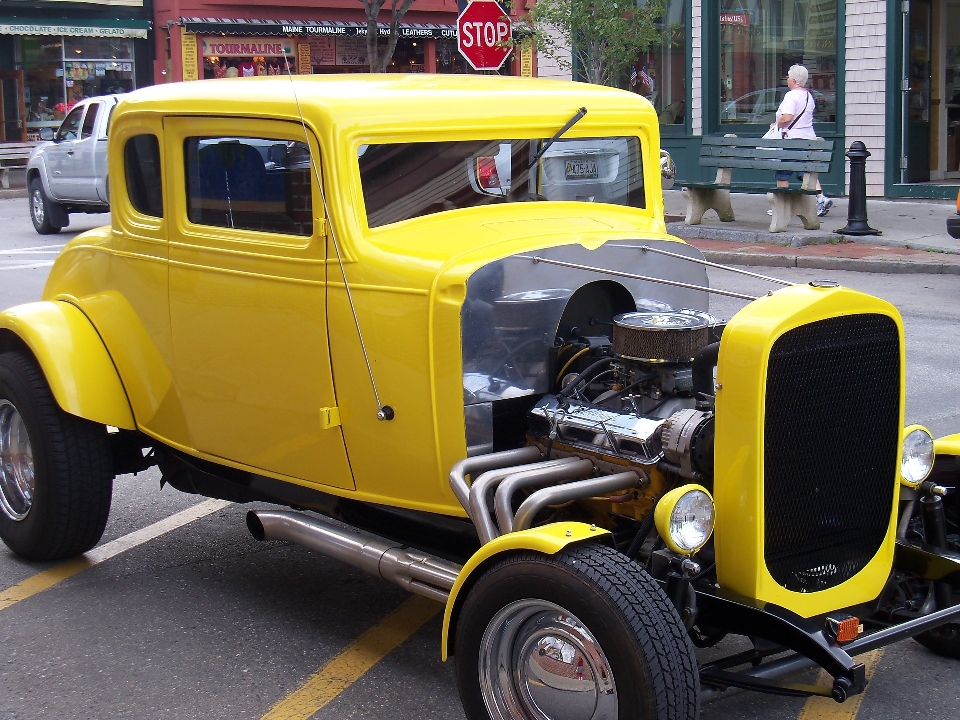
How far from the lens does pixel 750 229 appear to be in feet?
46.2

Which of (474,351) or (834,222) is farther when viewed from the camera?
(834,222)

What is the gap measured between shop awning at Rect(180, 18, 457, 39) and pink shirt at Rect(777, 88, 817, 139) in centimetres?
1675

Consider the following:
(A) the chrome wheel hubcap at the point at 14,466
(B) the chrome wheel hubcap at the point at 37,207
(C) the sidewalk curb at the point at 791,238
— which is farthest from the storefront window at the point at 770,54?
(A) the chrome wheel hubcap at the point at 14,466

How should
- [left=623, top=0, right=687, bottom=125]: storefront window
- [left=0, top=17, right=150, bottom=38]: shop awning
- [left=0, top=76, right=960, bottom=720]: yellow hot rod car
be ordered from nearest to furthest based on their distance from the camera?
[left=0, top=76, right=960, bottom=720]: yellow hot rod car → [left=623, top=0, right=687, bottom=125]: storefront window → [left=0, top=17, right=150, bottom=38]: shop awning

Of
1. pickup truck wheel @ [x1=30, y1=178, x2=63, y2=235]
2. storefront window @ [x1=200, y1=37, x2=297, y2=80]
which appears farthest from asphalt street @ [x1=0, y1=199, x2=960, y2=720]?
storefront window @ [x1=200, y1=37, x2=297, y2=80]

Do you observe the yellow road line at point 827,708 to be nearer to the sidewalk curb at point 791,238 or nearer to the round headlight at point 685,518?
the round headlight at point 685,518

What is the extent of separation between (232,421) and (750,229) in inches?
423

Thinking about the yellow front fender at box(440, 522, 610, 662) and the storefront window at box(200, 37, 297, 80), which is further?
the storefront window at box(200, 37, 297, 80)

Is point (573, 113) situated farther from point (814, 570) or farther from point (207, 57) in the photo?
point (207, 57)

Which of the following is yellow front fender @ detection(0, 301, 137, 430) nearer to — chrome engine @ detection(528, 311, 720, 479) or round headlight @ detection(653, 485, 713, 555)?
chrome engine @ detection(528, 311, 720, 479)

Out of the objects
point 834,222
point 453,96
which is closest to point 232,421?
point 453,96

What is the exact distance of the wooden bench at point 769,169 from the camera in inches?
530

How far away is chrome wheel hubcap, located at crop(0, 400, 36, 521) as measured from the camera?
4.95 meters

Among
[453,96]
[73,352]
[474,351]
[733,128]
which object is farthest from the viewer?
[733,128]
